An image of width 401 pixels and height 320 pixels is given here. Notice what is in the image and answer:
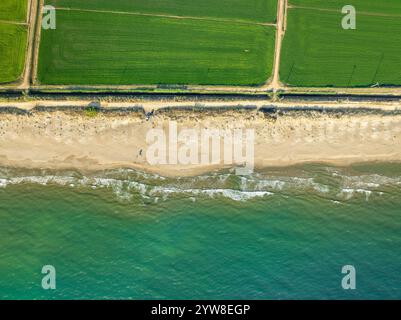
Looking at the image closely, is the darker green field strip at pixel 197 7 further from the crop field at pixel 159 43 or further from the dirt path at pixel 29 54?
the dirt path at pixel 29 54

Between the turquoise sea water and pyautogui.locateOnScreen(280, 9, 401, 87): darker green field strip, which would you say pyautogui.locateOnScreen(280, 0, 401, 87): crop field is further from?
the turquoise sea water

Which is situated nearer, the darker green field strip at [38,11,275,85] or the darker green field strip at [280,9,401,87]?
the darker green field strip at [38,11,275,85]

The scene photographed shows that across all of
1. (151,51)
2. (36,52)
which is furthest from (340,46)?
(36,52)

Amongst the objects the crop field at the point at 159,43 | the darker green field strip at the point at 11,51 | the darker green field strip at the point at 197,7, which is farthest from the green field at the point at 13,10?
the crop field at the point at 159,43

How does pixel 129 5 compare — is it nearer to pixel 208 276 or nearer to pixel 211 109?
pixel 211 109

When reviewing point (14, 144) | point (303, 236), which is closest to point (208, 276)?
point (303, 236)

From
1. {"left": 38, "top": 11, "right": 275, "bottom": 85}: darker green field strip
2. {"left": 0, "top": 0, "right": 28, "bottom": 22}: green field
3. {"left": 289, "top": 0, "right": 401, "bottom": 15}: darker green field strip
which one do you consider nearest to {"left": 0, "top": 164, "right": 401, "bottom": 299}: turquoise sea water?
{"left": 38, "top": 11, "right": 275, "bottom": 85}: darker green field strip
